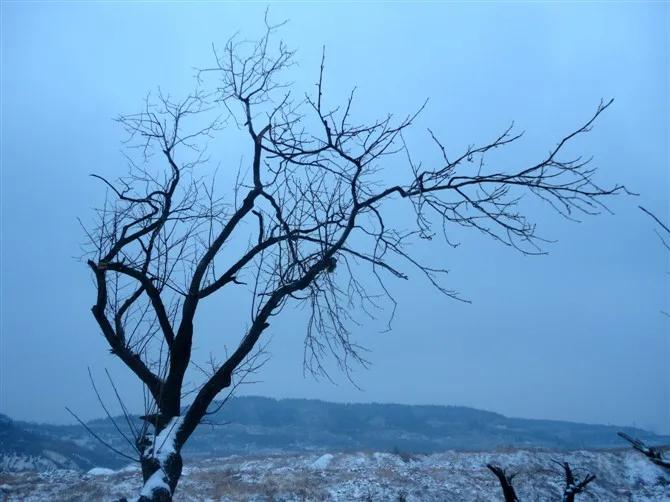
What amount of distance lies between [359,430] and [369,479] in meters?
12.7

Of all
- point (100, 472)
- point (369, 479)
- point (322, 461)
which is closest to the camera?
point (369, 479)

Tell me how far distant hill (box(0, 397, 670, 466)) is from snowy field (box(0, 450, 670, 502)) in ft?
15.0

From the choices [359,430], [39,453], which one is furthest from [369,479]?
[359,430]

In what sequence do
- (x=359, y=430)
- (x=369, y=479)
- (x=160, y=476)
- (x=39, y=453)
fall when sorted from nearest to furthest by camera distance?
(x=160, y=476)
(x=369, y=479)
(x=39, y=453)
(x=359, y=430)

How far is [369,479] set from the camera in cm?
1608

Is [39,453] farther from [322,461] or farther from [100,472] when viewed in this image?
[322,461]

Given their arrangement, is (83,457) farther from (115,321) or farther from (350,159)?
(350,159)

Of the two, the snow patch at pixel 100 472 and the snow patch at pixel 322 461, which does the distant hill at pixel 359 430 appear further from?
the snow patch at pixel 322 461

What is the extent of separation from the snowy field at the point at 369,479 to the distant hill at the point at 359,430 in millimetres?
4578

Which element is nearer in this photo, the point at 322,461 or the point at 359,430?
the point at 322,461

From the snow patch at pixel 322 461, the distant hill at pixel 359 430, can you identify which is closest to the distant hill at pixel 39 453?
the distant hill at pixel 359 430

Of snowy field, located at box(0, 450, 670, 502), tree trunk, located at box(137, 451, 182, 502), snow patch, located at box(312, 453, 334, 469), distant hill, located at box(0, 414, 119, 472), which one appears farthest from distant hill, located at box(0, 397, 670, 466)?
tree trunk, located at box(137, 451, 182, 502)

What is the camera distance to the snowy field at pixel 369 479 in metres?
14.3

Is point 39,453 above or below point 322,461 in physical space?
above
